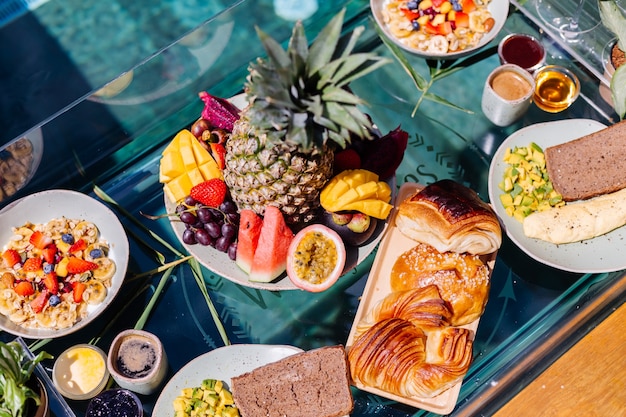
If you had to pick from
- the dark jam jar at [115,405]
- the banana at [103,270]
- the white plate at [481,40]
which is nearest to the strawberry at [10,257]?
the banana at [103,270]

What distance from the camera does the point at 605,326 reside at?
2412mm

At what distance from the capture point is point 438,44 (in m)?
2.50

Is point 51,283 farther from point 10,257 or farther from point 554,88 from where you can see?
point 554,88

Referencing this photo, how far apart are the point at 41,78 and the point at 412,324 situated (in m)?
2.03

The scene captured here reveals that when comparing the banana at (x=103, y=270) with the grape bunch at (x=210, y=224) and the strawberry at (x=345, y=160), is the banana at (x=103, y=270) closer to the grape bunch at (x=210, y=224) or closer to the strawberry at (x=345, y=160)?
the grape bunch at (x=210, y=224)

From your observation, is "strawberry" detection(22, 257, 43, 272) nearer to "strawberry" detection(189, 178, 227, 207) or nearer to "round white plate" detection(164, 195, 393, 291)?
"round white plate" detection(164, 195, 393, 291)

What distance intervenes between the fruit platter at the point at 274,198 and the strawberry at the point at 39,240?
432 millimetres

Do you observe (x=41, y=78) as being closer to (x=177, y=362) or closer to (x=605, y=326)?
(x=177, y=362)

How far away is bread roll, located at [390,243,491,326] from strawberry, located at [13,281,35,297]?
3.86ft

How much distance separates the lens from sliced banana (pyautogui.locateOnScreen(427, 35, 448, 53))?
2.49 m

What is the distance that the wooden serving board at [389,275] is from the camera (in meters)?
2.20

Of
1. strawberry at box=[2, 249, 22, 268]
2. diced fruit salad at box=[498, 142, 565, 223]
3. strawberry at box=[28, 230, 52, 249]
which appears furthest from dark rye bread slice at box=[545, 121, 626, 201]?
strawberry at box=[2, 249, 22, 268]

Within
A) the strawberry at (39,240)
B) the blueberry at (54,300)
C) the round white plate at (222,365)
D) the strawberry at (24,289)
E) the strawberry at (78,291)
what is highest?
the strawberry at (39,240)

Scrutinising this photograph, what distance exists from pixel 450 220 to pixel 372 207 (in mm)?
290
